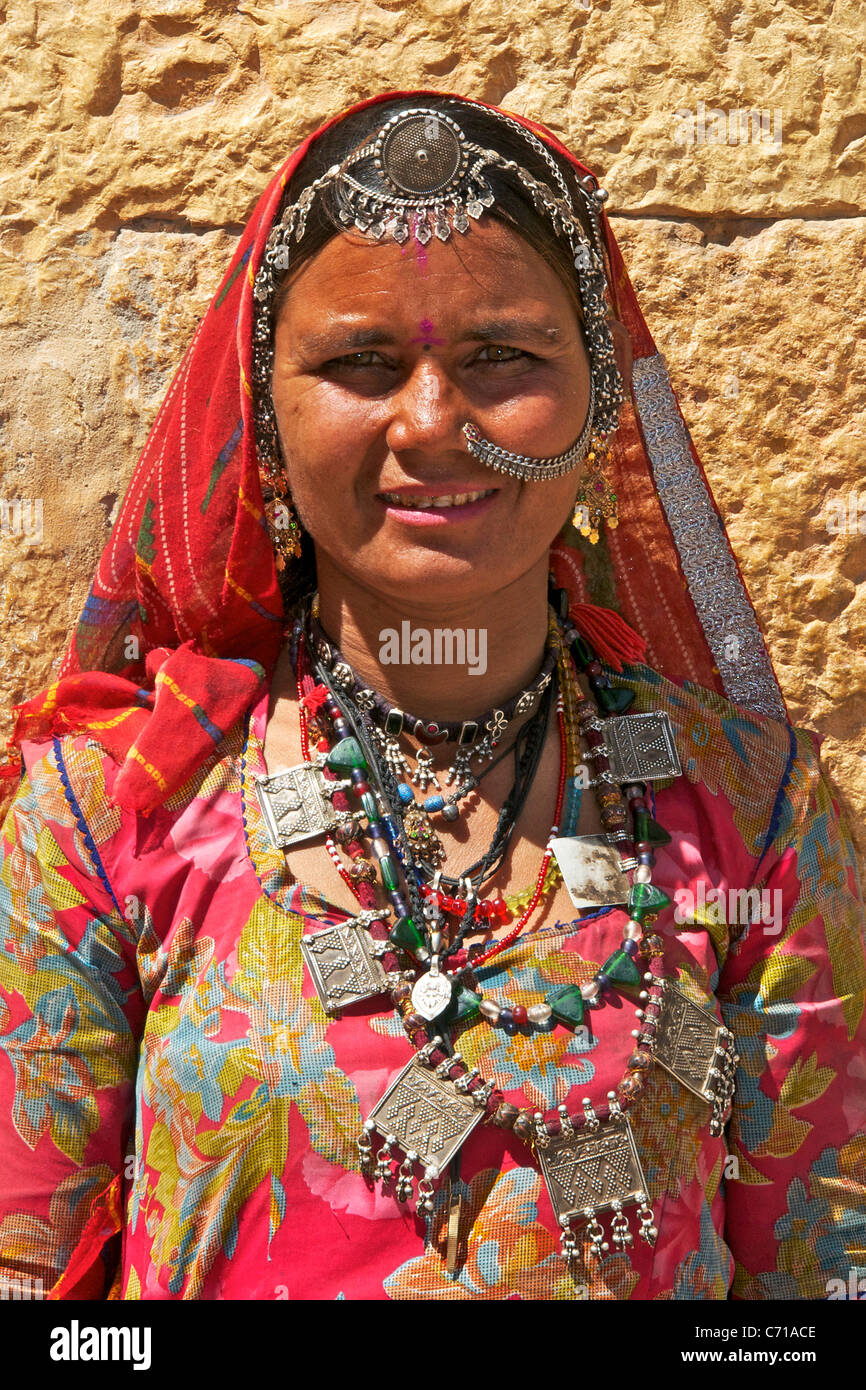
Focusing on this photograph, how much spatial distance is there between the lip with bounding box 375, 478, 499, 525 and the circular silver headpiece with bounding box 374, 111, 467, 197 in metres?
0.40

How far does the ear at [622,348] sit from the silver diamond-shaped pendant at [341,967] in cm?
95

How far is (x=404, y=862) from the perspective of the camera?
1917 mm

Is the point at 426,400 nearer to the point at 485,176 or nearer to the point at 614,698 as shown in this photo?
the point at 485,176

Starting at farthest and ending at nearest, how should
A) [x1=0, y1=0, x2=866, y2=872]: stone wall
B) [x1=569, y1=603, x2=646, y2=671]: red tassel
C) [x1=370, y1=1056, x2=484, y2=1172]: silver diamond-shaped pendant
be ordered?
[x1=0, y1=0, x2=866, y2=872]: stone wall, [x1=569, y1=603, x2=646, y2=671]: red tassel, [x1=370, y1=1056, x2=484, y2=1172]: silver diamond-shaped pendant

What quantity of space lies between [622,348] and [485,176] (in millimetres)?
372

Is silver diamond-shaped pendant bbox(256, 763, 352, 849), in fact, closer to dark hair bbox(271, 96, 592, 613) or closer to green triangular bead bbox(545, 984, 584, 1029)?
green triangular bead bbox(545, 984, 584, 1029)

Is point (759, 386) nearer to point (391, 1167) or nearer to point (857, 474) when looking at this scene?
point (857, 474)

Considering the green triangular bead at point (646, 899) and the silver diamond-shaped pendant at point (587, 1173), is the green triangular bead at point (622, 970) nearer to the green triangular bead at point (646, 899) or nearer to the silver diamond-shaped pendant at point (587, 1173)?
the green triangular bead at point (646, 899)

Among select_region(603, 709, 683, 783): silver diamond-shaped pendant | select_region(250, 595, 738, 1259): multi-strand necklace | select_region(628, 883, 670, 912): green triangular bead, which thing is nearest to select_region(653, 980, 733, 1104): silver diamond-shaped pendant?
select_region(250, 595, 738, 1259): multi-strand necklace

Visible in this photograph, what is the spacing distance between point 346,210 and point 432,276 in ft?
0.52

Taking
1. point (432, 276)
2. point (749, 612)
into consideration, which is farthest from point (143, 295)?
point (749, 612)

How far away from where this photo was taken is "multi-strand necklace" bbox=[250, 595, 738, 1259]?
5.71 feet

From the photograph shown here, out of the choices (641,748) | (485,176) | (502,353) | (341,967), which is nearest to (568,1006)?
(341,967)

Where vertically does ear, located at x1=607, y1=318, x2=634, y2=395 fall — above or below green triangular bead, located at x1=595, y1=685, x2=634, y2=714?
above
